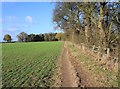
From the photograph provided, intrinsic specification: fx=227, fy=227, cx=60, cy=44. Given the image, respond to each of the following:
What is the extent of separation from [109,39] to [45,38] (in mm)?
127866

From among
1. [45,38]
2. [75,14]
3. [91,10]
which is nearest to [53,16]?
[75,14]

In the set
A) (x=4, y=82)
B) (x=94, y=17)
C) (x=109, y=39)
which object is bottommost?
(x=4, y=82)

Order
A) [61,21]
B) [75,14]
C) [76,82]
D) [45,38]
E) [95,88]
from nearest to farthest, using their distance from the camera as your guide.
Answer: [95,88], [76,82], [75,14], [61,21], [45,38]

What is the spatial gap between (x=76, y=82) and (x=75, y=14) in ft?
90.0

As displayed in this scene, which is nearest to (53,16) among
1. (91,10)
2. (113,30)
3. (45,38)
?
(91,10)

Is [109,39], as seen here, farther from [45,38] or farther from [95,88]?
[45,38]

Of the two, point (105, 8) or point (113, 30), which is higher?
point (105, 8)

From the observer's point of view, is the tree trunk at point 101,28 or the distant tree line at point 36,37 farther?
the distant tree line at point 36,37

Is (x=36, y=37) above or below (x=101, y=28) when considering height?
below

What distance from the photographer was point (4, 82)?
1161 cm

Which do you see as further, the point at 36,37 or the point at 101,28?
the point at 36,37

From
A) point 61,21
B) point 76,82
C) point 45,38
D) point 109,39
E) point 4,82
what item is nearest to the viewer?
point 76,82

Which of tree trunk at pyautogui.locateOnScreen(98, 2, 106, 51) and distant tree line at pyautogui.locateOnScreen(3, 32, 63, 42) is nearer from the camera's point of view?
tree trunk at pyautogui.locateOnScreen(98, 2, 106, 51)

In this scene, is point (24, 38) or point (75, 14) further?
point (24, 38)
